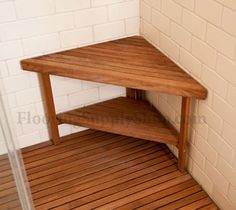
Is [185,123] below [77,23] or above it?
below

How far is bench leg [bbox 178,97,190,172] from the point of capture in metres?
1.93

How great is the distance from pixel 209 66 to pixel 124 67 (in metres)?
0.48

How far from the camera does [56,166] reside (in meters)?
2.28

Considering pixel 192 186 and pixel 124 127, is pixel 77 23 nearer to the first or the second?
pixel 124 127

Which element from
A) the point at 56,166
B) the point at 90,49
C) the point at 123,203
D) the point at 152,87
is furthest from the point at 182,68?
the point at 56,166

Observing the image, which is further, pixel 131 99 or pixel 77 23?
pixel 131 99

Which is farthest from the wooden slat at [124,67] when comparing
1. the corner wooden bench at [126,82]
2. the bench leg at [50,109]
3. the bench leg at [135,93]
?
the bench leg at [135,93]

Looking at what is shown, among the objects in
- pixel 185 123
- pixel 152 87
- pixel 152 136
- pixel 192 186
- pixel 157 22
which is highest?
pixel 157 22

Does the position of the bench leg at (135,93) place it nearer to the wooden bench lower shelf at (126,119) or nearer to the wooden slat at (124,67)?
the wooden bench lower shelf at (126,119)

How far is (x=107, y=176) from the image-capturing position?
7.21 ft

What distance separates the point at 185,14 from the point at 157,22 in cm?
31

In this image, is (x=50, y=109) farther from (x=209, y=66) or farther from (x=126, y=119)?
(x=209, y=66)

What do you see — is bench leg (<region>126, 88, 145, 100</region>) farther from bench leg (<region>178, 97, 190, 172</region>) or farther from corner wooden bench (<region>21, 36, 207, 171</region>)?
bench leg (<region>178, 97, 190, 172</region>)

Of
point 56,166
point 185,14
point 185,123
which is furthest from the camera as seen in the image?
point 56,166
